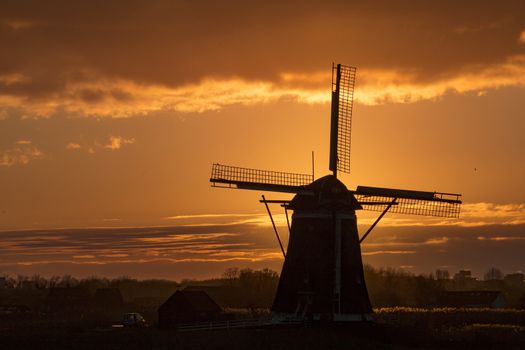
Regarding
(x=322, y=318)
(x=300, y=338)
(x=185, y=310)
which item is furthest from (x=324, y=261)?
(x=185, y=310)

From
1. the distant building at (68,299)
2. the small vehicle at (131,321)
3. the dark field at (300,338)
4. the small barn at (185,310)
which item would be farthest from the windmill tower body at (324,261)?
the distant building at (68,299)

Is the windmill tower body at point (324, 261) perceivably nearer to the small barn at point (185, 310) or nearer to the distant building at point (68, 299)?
the small barn at point (185, 310)

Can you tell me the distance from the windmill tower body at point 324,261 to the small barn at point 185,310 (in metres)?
21.6

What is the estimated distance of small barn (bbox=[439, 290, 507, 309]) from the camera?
4577 inches

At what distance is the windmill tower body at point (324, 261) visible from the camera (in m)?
54.9

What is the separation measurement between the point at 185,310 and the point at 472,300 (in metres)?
54.3

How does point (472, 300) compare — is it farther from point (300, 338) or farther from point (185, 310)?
point (300, 338)

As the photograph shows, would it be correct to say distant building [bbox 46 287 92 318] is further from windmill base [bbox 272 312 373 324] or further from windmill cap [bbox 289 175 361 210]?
windmill cap [bbox 289 175 361 210]

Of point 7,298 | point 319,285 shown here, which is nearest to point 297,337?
point 319,285

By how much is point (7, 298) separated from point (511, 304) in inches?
3034

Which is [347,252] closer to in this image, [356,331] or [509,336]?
[356,331]

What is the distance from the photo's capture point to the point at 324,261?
55.0 metres

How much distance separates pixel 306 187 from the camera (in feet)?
184

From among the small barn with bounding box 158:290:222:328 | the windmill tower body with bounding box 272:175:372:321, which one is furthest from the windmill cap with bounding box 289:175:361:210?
the small barn with bounding box 158:290:222:328
